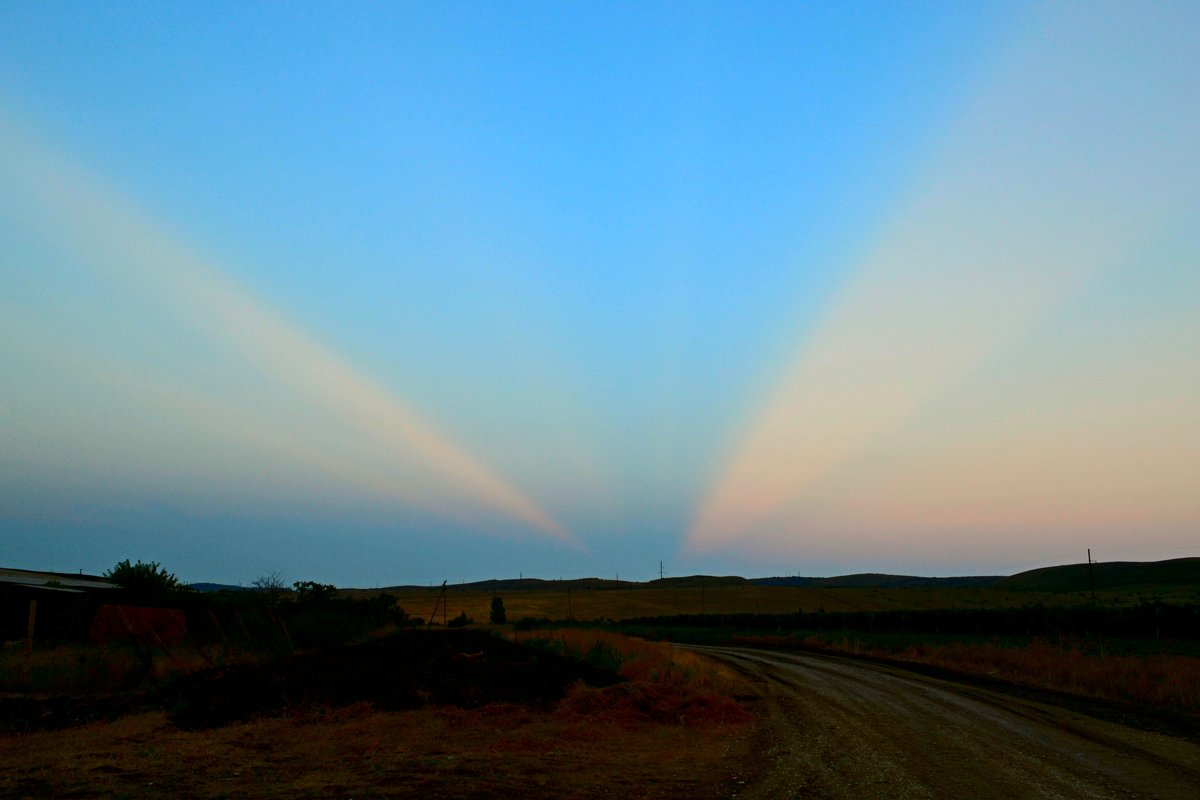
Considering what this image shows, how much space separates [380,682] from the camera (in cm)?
1945

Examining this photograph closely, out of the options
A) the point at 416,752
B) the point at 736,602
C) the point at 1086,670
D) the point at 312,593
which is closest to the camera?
the point at 416,752

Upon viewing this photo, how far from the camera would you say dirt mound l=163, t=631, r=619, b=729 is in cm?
1761

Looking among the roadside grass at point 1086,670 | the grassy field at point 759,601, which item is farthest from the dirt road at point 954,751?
the grassy field at point 759,601

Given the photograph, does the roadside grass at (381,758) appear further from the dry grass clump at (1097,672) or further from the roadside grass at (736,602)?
the roadside grass at (736,602)

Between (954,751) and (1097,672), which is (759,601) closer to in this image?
(1097,672)

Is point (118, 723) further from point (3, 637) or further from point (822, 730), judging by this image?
point (3, 637)

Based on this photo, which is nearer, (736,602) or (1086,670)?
(1086,670)

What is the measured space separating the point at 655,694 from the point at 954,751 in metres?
6.86

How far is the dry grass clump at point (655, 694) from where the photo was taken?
56.7 feet

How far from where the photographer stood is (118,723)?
15.9m

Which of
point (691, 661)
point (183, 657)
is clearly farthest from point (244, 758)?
point (691, 661)

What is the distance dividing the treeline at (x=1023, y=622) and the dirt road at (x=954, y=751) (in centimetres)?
2799

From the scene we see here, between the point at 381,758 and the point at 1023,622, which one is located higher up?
the point at 381,758

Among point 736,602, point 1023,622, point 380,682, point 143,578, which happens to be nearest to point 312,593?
point 143,578
